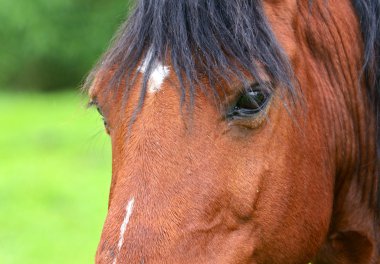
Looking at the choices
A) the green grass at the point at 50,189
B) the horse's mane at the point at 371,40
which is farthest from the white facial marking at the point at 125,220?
the green grass at the point at 50,189

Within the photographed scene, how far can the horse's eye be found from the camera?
2723mm

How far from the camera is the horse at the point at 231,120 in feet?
8.59

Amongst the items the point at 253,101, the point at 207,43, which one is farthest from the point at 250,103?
the point at 207,43

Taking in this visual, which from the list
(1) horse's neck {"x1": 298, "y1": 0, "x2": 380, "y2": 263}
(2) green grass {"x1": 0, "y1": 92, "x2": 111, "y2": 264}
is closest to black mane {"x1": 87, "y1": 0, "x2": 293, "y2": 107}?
(1) horse's neck {"x1": 298, "y1": 0, "x2": 380, "y2": 263}

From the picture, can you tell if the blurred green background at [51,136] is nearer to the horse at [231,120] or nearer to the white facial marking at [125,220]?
the horse at [231,120]

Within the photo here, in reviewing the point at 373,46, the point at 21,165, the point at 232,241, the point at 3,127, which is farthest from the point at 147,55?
the point at 3,127

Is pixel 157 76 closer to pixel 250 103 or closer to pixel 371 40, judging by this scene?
pixel 250 103

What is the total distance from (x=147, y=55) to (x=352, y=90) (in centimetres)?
89

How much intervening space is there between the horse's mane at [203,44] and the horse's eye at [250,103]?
5 cm

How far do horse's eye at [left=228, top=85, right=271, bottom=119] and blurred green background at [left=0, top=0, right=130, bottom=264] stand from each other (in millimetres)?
801

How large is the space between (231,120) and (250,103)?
0.09 m

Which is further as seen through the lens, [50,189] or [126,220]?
[50,189]

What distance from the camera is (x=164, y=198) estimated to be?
2.59 meters

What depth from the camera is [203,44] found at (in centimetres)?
275
